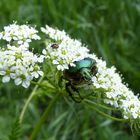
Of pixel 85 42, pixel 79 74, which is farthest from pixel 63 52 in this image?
pixel 85 42

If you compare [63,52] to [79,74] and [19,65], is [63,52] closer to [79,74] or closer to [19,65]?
[79,74]

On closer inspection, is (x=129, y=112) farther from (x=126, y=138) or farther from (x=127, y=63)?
(x=127, y=63)

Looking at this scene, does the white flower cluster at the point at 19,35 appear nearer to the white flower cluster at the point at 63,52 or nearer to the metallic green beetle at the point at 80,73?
the white flower cluster at the point at 63,52

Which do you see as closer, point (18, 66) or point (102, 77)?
point (18, 66)

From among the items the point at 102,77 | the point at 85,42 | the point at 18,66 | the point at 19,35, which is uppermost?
the point at 85,42

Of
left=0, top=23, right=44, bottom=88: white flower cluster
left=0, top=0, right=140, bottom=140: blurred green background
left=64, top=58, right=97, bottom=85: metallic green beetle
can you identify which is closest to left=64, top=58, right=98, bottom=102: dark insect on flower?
left=64, top=58, right=97, bottom=85: metallic green beetle

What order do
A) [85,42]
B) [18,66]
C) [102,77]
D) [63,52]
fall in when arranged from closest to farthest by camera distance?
[18,66] < [63,52] < [102,77] < [85,42]

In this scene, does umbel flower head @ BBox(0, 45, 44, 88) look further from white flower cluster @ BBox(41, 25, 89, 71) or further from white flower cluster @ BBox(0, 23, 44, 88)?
white flower cluster @ BBox(41, 25, 89, 71)

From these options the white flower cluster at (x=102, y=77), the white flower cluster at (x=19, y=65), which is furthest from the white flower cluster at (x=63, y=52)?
the white flower cluster at (x=19, y=65)
